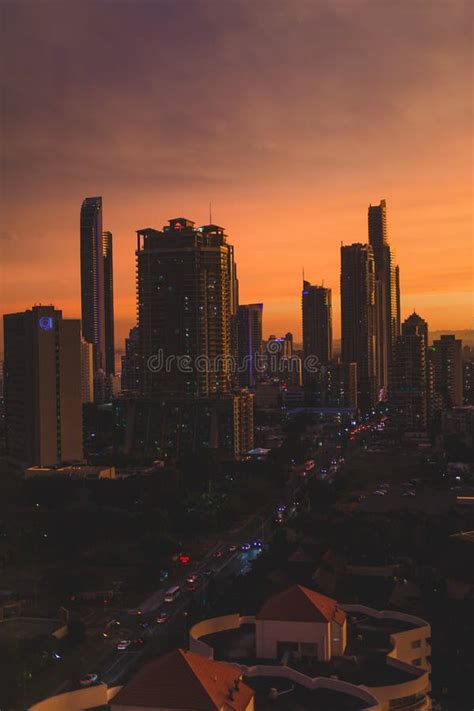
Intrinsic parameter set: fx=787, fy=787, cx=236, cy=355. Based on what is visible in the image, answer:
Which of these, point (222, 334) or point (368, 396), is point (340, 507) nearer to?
point (222, 334)

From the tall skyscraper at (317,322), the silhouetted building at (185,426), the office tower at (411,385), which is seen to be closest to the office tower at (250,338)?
the tall skyscraper at (317,322)

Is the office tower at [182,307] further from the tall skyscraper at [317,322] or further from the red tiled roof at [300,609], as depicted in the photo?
the tall skyscraper at [317,322]

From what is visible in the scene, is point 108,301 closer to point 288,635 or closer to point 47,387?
point 47,387

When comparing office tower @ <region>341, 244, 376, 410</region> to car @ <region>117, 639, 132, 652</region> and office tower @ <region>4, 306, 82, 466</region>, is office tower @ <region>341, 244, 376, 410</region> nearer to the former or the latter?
office tower @ <region>4, 306, 82, 466</region>

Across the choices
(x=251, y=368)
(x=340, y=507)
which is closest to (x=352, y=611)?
(x=340, y=507)

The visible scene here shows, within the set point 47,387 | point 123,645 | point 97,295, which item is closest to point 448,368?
point 47,387

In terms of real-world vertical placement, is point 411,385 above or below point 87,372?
below
